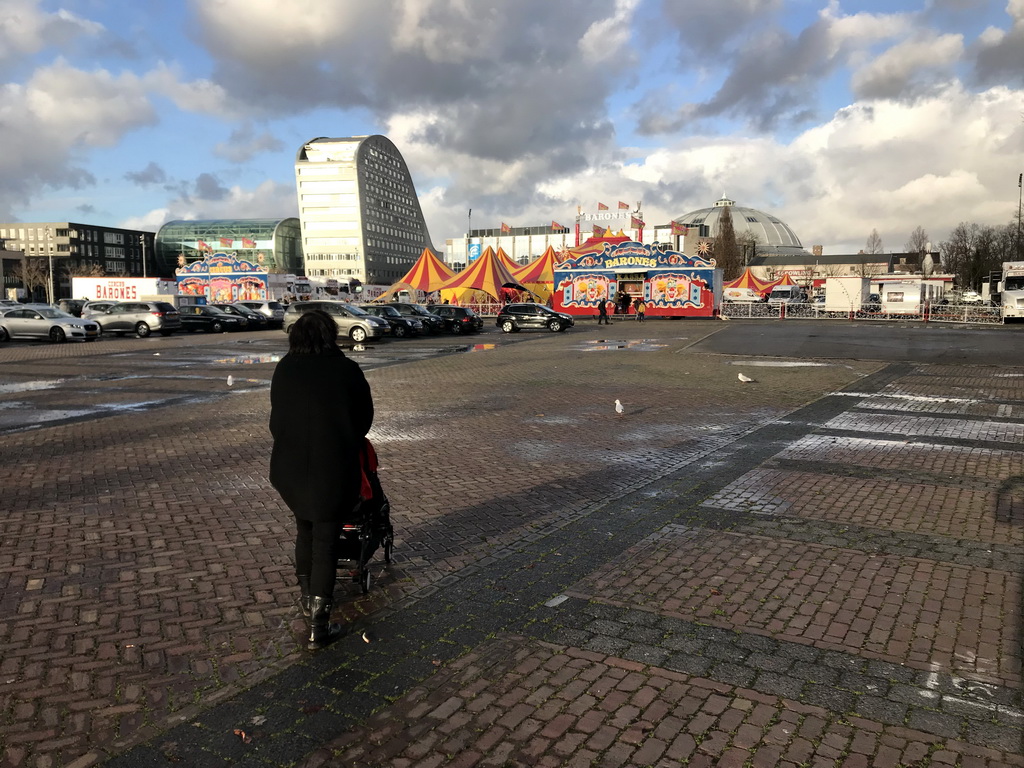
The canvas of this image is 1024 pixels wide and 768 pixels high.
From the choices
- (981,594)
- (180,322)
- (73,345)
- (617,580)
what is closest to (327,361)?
(617,580)

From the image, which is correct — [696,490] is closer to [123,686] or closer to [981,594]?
[981,594]

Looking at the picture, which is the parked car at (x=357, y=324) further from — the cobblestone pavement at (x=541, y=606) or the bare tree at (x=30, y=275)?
the bare tree at (x=30, y=275)

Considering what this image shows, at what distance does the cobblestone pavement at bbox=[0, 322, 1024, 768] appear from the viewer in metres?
3.18

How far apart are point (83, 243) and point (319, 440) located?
15488 cm

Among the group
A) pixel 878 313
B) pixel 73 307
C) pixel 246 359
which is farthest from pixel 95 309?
pixel 878 313

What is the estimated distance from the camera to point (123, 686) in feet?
11.7

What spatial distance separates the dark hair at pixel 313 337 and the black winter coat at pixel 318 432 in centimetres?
4

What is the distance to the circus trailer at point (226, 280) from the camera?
51.6 meters

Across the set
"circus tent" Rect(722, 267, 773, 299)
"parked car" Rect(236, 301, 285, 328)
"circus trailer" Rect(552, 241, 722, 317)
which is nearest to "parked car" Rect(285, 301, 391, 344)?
"parked car" Rect(236, 301, 285, 328)

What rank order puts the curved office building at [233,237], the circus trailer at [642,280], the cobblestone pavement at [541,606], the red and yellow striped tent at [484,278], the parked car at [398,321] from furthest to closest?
the curved office building at [233,237]
the red and yellow striped tent at [484,278]
the circus trailer at [642,280]
the parked car at [398,321]
the cobblestone pavement at [541,606]

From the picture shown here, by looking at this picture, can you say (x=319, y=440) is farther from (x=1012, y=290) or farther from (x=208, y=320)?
(x=1012, y=290)

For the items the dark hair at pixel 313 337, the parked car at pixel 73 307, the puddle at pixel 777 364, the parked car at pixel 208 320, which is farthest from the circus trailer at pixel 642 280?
the dark hair at pixel 313 337

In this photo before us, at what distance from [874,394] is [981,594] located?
381 inches

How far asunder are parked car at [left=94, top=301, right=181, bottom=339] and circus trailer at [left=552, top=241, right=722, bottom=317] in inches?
975
